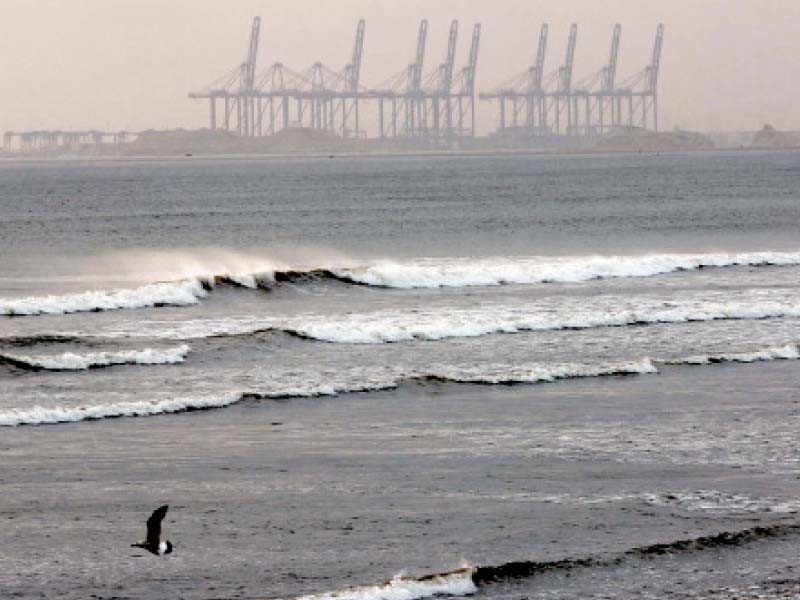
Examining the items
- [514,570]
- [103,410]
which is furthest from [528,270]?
[514,570]

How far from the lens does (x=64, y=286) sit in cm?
4844

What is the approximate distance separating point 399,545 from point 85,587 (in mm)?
3235

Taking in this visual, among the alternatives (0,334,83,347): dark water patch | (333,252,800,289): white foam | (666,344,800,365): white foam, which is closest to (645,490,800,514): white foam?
(666,344,800,365): white foam

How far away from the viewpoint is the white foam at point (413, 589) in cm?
1427

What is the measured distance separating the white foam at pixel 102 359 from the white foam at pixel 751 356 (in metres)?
9.55

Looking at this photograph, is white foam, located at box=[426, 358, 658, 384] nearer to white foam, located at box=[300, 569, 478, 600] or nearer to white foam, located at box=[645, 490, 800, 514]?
white foam, located at box=[645, 490, 800, 514]

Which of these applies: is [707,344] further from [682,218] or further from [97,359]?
[682,218]

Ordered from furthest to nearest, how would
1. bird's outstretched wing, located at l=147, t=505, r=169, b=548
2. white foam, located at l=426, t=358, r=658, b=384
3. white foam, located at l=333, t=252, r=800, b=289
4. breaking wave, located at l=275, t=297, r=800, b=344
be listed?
white foam, located at l=333, t=252, r=800, b=289
breaking wave, located at l=275, t=297, r=800, b=344
white foam, located at l=426, t=358, r=658, b=384
bird's outstretched wing, located at l=147, t=505, r=169, b=548

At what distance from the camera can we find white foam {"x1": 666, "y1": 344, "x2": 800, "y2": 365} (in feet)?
95.0

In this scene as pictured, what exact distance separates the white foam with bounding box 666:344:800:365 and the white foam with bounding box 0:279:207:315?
16.7 m

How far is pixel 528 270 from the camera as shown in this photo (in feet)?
165

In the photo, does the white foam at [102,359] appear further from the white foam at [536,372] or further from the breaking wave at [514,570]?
the breaking wave at [514,570]

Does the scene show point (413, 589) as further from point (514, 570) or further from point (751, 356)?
point (751, 356)

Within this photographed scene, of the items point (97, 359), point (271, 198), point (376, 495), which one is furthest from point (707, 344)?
point (271, 198)
